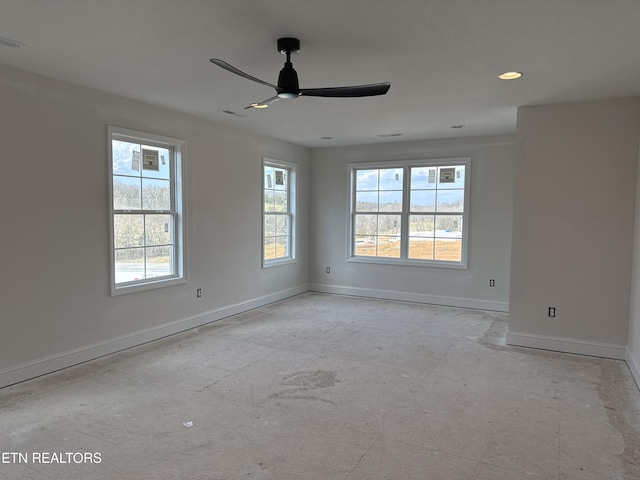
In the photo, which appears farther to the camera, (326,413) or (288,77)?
(326,413)

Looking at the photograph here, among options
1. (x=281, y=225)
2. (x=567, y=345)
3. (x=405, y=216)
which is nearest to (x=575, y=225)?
(x=567, y=345)

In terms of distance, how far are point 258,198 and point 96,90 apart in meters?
2.58

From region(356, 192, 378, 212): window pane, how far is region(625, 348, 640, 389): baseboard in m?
3.93

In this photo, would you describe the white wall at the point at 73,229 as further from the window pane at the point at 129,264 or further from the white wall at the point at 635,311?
the white wall at the point at 635,311

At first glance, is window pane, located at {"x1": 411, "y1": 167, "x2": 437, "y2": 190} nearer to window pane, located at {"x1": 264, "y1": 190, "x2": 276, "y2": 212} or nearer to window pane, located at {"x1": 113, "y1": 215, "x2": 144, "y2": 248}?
window pane, located at {"x1": 264, "y1": 190, "x2": 276, "y2": 212}

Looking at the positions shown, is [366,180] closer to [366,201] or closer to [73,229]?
[366,201]

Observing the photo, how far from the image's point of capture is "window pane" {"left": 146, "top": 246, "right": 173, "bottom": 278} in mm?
4555

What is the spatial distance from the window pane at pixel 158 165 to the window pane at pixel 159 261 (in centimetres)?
82

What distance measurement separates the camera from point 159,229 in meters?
4.65

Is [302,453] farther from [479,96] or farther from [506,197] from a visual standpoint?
[506,197]

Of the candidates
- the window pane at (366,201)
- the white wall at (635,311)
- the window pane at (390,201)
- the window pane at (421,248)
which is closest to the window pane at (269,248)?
the window pane at (366,201)

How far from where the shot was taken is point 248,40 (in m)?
2.67

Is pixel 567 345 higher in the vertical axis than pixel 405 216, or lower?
lower

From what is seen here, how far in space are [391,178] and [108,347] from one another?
4.67 meters
